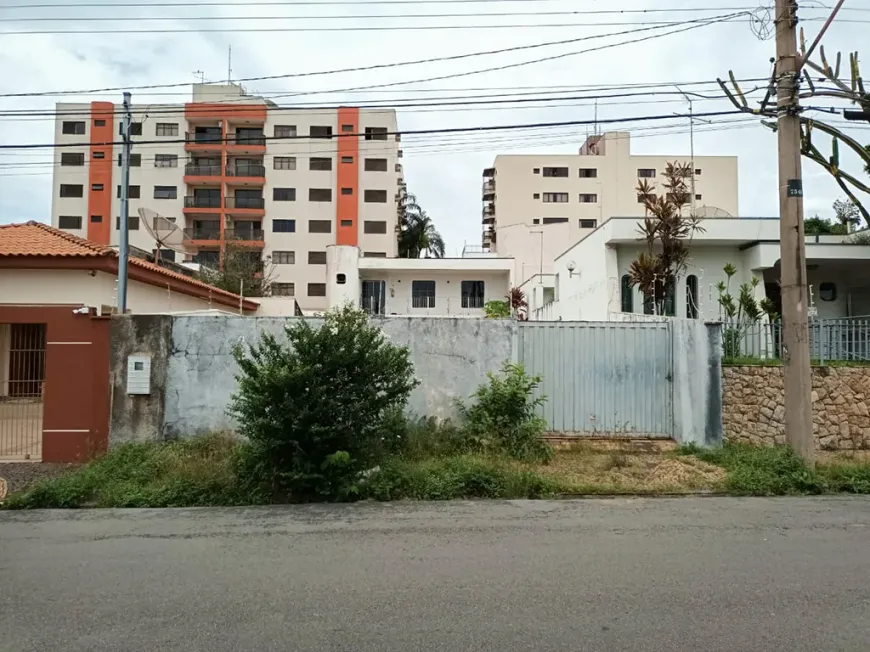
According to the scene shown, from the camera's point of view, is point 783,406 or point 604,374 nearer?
point 783,406

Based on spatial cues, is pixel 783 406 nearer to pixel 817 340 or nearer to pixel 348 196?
pixel 817 340

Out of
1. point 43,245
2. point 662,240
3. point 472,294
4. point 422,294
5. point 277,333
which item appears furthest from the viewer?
point 472,294

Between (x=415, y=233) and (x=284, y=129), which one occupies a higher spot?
(x=284, y=129)

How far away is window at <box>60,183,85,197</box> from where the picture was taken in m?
52.7

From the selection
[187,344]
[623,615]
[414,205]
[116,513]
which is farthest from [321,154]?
[623,615]

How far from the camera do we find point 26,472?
352 inches

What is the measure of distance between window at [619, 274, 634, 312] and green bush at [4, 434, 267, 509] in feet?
43.6

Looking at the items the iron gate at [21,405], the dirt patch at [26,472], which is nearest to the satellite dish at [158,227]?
the iron gate at [21,405]

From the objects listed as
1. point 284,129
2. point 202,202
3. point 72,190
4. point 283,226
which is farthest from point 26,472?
point 72,190

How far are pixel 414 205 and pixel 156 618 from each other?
50.4 m

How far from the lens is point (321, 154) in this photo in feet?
173

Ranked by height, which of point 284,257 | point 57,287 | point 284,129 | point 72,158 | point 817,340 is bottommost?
point 817,340

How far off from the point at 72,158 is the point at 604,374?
5683 cm

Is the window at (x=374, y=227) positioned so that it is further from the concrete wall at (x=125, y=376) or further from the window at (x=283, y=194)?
the concrete wall at (x=125, y=376)
